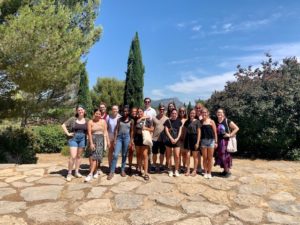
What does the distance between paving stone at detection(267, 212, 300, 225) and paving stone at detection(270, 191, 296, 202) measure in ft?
2.41

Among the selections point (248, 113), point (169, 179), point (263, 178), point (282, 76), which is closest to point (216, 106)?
point (248, 113)

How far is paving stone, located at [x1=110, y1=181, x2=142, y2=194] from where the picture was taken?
20.8 ft

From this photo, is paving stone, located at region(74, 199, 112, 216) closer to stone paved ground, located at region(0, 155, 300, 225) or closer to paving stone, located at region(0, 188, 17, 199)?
stone paved ground, located at region(0, 155, 300, 225)

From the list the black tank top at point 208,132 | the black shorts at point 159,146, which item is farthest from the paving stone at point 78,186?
the black tank top at point 208,132

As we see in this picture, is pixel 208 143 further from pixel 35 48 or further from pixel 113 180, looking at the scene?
pixel 35 48

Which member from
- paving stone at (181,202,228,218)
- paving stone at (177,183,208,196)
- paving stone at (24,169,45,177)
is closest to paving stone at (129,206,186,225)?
paving stone at (181,202,228,218)

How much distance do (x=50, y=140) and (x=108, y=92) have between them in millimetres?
17617

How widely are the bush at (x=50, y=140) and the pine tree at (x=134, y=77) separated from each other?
4.33 metres

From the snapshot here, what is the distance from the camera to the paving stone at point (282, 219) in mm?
5254

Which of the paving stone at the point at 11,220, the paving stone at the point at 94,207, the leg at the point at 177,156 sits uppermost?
the leg at the point at 177,156

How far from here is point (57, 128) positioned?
16.9m

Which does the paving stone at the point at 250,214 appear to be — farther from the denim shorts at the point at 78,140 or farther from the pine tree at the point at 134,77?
the pine tree at the point at 134,77

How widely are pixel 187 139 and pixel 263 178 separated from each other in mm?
A: 2040

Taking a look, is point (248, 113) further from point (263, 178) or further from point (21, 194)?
point (21, 194)
